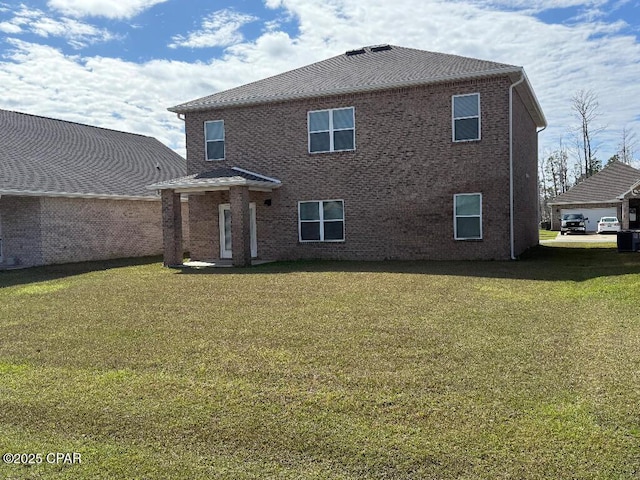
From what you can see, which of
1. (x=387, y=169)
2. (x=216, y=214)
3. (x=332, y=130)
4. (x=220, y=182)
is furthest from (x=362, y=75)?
(x=216, y=214)

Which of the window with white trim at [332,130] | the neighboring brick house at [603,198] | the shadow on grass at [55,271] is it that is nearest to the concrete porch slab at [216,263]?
the shadow on grass at [55,271]

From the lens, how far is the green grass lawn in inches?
145

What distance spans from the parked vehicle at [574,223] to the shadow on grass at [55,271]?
31473 mm

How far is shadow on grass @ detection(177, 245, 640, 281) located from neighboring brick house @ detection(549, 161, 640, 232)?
25.9 metres

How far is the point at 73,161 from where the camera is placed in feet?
73.1

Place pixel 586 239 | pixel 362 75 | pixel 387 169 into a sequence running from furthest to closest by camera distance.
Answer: pixel 586 239 < pixel 362 75 < pixel 387 169

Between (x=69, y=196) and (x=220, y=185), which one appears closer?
(x=220, y=185)

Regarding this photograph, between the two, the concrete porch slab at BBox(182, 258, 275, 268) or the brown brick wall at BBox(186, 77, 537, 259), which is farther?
the concrete porch slab at BBox(182, 258, 275, 268)

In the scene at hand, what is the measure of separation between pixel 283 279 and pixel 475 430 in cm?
910

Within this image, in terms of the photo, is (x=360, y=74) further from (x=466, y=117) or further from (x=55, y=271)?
(x=55, y=271)

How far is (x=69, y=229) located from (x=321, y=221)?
9340 mm

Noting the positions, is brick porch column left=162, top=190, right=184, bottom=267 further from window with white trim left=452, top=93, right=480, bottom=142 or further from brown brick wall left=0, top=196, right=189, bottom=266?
window with white trim left=452, top=93, right=480, bottom=142

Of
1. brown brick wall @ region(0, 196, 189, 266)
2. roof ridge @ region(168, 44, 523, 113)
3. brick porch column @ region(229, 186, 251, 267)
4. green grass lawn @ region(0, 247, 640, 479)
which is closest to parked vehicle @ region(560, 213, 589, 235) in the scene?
roof ridge @ region(168, 44, 523, 113)

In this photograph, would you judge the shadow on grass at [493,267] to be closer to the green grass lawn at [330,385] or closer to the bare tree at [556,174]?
the green grass lawn at [330,385]
